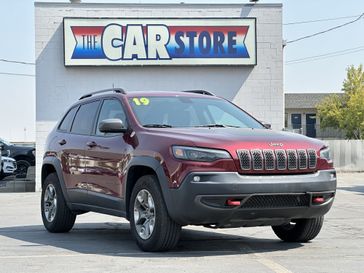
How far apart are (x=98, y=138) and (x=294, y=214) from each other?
268 centimetres

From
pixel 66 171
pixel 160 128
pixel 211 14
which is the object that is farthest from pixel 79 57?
pixel 160 128

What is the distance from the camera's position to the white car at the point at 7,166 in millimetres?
21641

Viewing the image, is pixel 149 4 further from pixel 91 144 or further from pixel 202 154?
pixel 202 154

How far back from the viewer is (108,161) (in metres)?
7.84

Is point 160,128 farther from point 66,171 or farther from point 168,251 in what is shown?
point 66,171

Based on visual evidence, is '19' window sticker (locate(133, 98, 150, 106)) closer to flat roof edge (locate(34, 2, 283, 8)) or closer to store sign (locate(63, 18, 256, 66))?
store sign (locate(63, 18, 256, 66))

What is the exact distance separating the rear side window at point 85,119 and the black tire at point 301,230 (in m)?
2.79

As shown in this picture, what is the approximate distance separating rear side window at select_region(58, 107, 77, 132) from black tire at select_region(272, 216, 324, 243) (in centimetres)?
329

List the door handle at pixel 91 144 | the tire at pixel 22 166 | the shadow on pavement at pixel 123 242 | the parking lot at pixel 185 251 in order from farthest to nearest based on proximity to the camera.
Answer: the tire at pixel 22 166
the door handle at pixel 91 144
the shadow on pavement at pixel 123 242
the parking lot at pixel 185 251

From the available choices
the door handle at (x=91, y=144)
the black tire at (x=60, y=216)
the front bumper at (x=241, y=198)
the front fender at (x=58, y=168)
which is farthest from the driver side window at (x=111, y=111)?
the front bumper at (x=241, y=198)

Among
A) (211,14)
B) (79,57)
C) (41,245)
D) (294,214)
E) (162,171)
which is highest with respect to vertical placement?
(211,14)

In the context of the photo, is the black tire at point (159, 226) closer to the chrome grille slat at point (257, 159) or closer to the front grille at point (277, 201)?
the front grille at point (277, 201)

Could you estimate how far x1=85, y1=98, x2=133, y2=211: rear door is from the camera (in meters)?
7.59

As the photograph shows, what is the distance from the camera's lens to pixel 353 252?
289 inches
